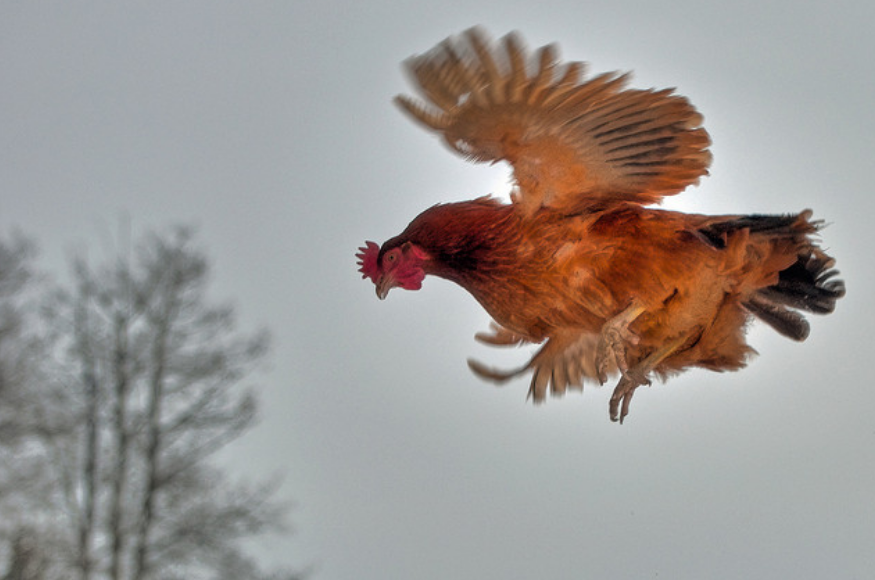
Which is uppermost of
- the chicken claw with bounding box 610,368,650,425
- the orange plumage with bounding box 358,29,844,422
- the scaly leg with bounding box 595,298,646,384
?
the orange plumage with bounding box 358,29,844,422

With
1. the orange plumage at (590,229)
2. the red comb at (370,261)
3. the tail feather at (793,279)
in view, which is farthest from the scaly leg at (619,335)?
the red comb at (370,261)

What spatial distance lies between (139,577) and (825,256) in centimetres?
339

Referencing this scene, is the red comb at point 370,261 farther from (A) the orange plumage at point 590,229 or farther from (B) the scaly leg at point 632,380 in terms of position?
(B) the scaly leg at point 632,380

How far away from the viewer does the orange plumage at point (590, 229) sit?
54.3 inches

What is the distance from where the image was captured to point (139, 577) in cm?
398

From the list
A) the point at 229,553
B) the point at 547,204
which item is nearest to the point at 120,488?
the point at 229,553

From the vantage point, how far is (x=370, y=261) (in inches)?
62.8

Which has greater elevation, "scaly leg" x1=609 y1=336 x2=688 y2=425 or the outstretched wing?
the outstretched wing

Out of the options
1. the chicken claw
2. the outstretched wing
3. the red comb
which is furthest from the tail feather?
the red comb

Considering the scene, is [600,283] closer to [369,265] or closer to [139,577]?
[369,265]

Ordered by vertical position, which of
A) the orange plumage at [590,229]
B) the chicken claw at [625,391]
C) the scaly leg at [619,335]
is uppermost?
the orange plumage at [590,229]

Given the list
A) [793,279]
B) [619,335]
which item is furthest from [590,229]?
[793,279]

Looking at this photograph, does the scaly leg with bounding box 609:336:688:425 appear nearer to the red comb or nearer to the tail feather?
the tail feather

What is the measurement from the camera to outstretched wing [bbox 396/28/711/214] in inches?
53.2
